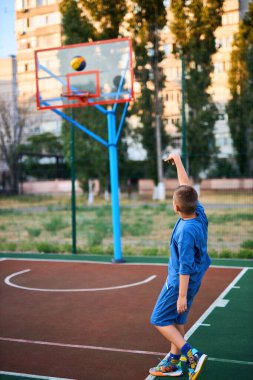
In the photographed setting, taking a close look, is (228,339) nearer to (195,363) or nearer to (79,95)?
(195,363)

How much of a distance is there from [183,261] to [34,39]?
15023 millimetres

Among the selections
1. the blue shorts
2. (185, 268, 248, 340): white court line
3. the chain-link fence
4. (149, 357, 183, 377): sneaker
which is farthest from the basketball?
(149, 357, 183, 377): sneaker

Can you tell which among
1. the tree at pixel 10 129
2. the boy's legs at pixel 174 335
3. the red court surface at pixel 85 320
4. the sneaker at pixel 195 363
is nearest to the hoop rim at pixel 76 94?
the red court surface at pixel 85 320

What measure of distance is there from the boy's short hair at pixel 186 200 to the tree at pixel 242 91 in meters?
19.1

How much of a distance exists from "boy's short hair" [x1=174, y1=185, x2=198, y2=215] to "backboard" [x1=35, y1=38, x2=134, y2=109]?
607 cm

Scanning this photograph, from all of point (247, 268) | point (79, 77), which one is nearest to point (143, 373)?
point (247, 268)

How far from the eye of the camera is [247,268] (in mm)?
8445

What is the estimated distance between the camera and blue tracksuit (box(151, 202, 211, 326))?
349 centimetres

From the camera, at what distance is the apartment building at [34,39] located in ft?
39.2

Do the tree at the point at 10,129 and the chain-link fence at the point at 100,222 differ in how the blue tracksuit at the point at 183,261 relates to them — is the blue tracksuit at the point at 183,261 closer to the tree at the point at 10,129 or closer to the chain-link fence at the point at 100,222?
the chain-link fence at the point at 100,222

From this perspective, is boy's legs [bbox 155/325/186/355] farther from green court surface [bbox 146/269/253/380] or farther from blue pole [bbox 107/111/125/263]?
blue pole [bbox 107/111/125/263]

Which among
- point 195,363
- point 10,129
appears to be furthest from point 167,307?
point 10,129

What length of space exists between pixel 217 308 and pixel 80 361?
2.16 m

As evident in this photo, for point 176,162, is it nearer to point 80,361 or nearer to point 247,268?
point 80,361
